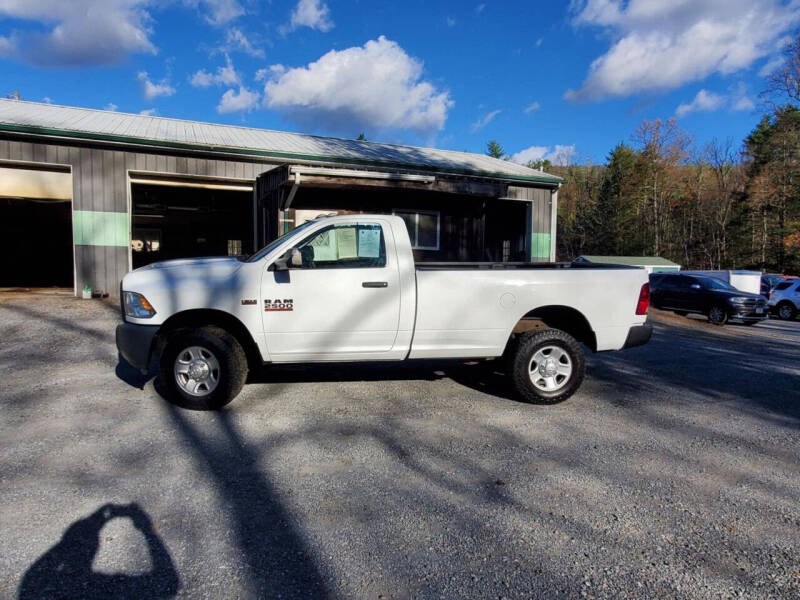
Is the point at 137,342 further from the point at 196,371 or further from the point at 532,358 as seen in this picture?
the point at 532,358

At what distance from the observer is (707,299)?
16.6 m

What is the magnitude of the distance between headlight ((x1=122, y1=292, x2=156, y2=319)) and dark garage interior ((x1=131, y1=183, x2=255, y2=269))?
43.9ft

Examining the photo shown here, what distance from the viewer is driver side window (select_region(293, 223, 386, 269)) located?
539 cm

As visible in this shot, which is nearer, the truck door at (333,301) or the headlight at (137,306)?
the headlight at (137,306)

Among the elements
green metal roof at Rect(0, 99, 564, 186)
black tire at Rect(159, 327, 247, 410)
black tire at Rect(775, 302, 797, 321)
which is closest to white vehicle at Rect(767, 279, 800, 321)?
black tire at Rect(775, 302, 797, 321)

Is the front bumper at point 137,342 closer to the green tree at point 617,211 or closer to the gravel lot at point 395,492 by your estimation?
the gravel lot at point 395,492

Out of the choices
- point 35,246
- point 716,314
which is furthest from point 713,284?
point 35,246

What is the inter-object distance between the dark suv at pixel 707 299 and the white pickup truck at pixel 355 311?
41.3 feet

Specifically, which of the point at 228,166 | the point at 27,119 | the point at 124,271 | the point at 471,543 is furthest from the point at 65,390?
the point at 27,119

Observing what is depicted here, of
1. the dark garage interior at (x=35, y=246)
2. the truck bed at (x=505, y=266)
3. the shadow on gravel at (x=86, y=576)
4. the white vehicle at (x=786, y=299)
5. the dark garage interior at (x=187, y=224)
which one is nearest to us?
the shadow on gravel at (x=86, y=576)

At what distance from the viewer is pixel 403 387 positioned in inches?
249

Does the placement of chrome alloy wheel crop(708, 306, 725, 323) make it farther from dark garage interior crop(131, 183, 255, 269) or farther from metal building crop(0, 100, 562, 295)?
dark garage interior crop(131, 183, 255, 269)

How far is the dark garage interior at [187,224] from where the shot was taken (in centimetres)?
1877

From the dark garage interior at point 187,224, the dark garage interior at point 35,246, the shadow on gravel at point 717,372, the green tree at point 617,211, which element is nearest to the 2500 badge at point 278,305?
the shadow on gravel at point 717,372
